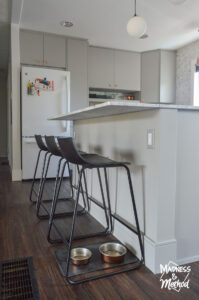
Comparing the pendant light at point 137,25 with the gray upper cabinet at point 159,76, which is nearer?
the pendant light at point 137,25

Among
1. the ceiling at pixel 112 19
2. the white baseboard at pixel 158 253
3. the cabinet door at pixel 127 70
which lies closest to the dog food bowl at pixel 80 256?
the white baseboard at pixel 158 253

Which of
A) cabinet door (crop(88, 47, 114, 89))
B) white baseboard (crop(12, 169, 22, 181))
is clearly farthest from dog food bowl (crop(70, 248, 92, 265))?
cabinet door (crop(88, 47, 114, 89))

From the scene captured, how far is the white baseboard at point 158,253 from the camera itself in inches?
58.7

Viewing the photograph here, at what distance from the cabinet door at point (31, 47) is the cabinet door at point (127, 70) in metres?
1.68

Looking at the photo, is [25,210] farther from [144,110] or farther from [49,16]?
[49,16]

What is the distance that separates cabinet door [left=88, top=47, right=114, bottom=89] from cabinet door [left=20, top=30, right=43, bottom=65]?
1.09m

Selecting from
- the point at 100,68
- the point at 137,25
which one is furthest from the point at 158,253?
the point at 100,68

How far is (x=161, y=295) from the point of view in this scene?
130 cm

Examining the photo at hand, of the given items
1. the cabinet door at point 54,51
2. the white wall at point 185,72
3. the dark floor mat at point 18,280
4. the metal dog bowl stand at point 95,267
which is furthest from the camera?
the white wall at point 185,72

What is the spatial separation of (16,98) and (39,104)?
0.40 metres

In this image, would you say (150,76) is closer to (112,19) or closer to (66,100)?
(112,19)

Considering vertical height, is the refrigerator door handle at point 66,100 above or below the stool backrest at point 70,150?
above

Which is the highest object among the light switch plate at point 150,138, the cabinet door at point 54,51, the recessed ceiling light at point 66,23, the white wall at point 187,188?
the recessed ceiling light at point 66,23

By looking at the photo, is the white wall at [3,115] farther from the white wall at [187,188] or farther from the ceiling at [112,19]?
the white wall at [187,188]
